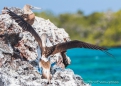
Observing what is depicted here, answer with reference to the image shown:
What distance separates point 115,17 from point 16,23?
68.4 metres

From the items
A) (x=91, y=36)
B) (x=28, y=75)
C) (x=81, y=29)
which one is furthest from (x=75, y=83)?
(x=81, y=29)

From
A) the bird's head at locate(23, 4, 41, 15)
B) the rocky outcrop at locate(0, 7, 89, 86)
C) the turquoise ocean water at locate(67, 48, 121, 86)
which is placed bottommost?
the rocky outcrop at locate(0, 7, 89, 86)

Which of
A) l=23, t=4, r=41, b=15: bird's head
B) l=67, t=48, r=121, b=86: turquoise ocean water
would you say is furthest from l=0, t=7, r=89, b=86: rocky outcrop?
l=67, t=48, r=121, b=86: turquoise ocean water

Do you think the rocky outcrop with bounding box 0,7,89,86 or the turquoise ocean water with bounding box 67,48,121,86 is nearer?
the rocky outcrop with bounding box 0,7,89,86

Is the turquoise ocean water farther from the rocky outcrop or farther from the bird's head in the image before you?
the bird's head

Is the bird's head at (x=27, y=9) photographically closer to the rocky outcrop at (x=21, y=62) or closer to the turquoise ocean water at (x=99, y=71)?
the rocky outcrop at (x=21, y=62)

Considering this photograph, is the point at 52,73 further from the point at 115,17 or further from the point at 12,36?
the point at 115,17

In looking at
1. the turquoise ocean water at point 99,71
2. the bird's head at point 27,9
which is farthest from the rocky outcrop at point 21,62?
the turquoise ocean water at point 99,71

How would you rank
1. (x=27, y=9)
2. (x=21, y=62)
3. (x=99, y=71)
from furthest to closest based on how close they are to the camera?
(x=99, y=71) < (x=27, y=9) < (x=21, y=62)

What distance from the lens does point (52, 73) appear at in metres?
10.1

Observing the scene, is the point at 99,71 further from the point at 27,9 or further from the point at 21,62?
the point at 21,62

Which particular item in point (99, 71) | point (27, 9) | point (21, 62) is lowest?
point (21, 62)

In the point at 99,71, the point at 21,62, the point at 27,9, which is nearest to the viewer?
the point at 21,62

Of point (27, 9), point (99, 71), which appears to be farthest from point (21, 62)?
point (99, 71)
